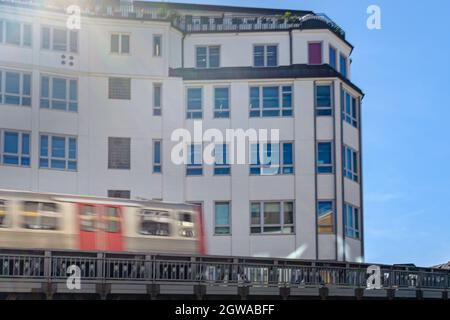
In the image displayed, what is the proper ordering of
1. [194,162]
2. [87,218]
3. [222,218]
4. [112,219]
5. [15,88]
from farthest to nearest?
1. [194,162]
2. [222,218]
3. [15,88]
4. [112,219]
5. [87,218]

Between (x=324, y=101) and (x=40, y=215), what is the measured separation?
88.7 feet

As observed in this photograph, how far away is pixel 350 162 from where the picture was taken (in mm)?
67000

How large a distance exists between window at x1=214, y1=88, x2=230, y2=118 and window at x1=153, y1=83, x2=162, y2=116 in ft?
11.4

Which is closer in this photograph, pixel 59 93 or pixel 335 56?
pixel 59 93

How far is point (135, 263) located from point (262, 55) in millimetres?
30567

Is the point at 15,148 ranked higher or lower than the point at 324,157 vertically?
lower

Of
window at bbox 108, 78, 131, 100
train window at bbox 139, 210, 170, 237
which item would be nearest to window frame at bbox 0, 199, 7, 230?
train window at bbox 139, 210, 170, 237

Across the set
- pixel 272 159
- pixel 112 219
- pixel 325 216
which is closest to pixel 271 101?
pixel 272 159

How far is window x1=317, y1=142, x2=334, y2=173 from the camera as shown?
6462cm

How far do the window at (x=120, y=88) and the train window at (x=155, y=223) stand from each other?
18.7m

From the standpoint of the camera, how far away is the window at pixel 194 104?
66.2m

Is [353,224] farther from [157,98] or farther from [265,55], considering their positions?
[157,98]
